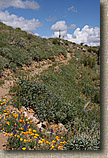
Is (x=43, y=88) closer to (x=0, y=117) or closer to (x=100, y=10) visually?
(x=0, y=117)

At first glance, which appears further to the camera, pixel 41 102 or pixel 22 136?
pixel 41 102

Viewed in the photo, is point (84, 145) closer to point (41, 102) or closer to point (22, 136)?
point (22, 136)

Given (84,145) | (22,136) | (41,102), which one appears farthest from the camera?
(41,102)

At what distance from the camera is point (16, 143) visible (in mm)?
2979

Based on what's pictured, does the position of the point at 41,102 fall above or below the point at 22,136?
above

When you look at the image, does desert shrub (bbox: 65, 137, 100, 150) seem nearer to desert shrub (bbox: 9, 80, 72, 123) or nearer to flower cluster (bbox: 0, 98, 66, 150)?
flower cluster (bbox: 0, 98, 66, 150)

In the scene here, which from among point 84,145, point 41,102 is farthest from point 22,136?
point 41,102

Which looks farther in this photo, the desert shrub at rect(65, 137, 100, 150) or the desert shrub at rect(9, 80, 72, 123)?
the desert shrub at rect(9, 80, 72, 123)

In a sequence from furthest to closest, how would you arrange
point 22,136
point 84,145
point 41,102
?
1. point 41,102
2. point 22,136
3. point 84,145

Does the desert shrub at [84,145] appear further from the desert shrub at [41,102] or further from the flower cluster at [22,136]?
the desert shrub at [41,102]

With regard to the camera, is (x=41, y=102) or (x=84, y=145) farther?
(x=41, y=102)

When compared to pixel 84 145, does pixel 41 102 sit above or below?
above

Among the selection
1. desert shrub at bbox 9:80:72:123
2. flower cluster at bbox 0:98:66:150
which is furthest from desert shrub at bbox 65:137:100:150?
desert shrub at bbox 9:80:72:123

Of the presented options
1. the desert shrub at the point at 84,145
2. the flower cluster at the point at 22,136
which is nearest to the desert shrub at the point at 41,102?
the flower cluster at the point at 22,136
